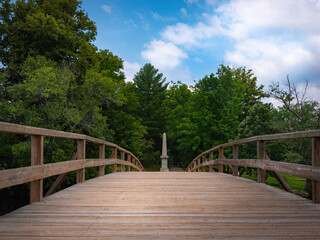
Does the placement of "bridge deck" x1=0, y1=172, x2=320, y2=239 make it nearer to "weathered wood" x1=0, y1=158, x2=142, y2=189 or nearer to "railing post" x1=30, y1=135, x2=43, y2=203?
"railing post" x1=30, y1=135, x2=43, y2=203

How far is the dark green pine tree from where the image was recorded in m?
40.1

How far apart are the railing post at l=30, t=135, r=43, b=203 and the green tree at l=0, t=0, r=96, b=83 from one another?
12.6 m

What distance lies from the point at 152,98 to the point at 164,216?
39.9 meters

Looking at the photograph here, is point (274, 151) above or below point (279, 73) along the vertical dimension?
below

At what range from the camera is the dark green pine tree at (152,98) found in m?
40.1

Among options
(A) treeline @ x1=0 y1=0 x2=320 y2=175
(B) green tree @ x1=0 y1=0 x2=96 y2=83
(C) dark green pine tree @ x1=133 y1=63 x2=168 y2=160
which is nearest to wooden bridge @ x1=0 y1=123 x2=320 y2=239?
(A) treeline @ x1=0 y1=0 x2=320 y2=175

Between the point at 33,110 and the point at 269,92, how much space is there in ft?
53.9

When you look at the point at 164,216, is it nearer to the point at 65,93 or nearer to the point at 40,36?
the point at 65,93

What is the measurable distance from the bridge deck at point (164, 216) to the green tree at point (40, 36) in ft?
43.3

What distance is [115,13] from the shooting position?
84.9 ft

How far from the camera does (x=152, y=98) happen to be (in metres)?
42.3

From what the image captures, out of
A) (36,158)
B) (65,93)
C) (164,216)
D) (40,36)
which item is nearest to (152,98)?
(40,36)

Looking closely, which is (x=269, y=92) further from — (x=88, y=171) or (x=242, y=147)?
(x=88, y=171)

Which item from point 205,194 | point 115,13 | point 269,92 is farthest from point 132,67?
point 205,194
